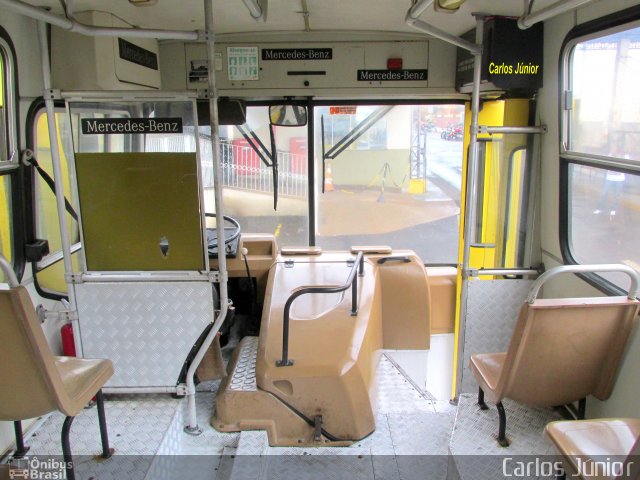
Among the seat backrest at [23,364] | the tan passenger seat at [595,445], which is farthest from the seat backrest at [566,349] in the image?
the seat backrest at [23,364]

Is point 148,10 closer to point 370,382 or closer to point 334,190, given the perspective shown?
point 334,190

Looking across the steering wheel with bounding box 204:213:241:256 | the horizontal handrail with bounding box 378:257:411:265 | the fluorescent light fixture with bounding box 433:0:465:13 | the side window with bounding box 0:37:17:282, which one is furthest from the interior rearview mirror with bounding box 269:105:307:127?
the side window with bounding box 0:37:17:282

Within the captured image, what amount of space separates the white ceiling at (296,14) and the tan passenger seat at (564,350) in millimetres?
1788

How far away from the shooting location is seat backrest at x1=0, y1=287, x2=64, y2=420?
2.01m

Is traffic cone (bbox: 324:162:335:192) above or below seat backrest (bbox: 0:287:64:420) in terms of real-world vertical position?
above

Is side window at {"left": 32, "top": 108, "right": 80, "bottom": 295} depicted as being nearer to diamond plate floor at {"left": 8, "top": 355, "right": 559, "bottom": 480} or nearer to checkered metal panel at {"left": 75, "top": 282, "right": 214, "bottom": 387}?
checkered metal panel at {"left": 75, "top": 282, "right": 214, "bottom": 387}

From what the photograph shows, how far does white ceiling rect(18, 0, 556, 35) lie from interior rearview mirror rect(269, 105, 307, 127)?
545mm

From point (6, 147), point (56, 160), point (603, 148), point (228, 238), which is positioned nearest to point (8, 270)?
point (56, 160)

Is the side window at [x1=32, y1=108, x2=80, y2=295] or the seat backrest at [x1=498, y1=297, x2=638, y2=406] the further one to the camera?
the side window at [x1=32, y1=108, x2=80, y2=295]

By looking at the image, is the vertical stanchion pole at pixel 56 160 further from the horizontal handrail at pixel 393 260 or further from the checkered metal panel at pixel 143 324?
the horizontal handrail at pixel 393 260

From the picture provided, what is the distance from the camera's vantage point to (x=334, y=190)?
4.12 metres

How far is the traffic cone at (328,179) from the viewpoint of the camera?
4066mm

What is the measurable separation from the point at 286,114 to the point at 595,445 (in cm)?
291

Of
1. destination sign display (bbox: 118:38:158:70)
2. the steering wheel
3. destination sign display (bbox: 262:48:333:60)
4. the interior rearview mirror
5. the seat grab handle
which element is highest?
destination sign display (bbox: 262:48:333:60)
